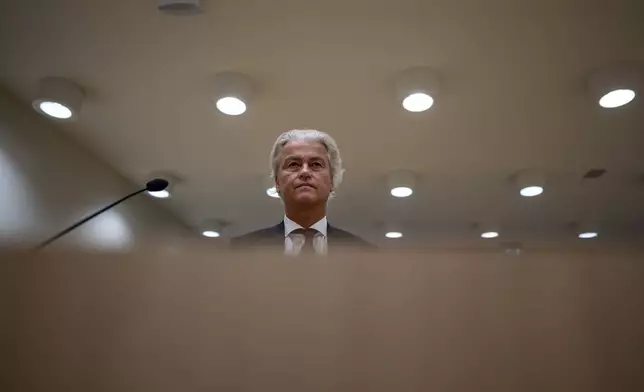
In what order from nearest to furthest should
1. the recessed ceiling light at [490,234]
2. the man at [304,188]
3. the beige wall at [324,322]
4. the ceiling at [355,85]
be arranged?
1. the beige wall at [324,322]
2. the man at [304,188]
3. the ceiling at [355,85]
4. the recessed ceiling light at [490,234]

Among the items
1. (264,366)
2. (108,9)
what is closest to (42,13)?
(108,9)

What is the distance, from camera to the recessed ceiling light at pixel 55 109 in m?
1.37

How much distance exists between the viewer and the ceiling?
3.66 feet

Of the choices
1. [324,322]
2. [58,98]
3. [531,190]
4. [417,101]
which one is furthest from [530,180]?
[58,98]

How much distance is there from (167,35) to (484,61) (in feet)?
3.50

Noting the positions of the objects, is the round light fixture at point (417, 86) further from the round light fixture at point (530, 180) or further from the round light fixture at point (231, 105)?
the round light fixture at point (530, 180)

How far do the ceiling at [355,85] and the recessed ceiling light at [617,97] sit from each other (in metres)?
0.10

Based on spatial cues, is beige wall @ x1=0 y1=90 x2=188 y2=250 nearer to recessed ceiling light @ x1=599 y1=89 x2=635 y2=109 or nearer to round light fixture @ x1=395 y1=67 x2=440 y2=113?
round light fixture @ x1=395 y1=67 x2=440 y2=113

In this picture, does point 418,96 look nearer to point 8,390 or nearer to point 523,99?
point 523,99

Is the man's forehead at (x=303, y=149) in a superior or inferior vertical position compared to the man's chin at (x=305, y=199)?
superior

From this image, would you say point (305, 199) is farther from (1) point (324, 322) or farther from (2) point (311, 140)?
(1) point (324, 322)

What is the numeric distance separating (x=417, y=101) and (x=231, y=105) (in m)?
0.69

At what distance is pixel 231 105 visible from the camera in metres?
1.39

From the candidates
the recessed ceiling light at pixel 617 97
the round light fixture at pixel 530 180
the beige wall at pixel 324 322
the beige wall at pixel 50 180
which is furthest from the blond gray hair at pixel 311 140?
the round light fixture at pixel 530 180
